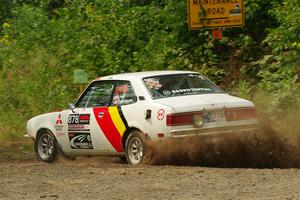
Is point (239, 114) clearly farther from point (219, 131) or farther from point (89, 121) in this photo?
point (89, 121)

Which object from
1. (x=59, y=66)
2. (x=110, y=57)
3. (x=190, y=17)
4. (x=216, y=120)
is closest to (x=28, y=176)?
(x=216, y=120)

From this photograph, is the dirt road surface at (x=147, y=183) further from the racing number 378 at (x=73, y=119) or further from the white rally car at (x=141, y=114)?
the racing number 378 at (x=73, y=119)

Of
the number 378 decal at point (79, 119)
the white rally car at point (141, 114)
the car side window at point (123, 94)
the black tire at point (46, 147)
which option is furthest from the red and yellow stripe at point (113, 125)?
the black tire at point (46, 147)

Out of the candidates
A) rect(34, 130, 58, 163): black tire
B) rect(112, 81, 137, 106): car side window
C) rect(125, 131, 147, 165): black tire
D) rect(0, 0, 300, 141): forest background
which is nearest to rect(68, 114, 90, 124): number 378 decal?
rect(112, 81, 137, 106): car side window

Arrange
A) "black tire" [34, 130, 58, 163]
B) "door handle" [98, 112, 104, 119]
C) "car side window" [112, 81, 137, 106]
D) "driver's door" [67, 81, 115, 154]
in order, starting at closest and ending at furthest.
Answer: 1. "car side window" [112, 81, 137, 106]
2. "door handle" [98, 112, 104, 119]
3. "driver's door" [67, 81, 115, 154]
4. "black tire" [34, 130, 58, 163]

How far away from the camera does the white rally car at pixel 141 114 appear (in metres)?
11.3

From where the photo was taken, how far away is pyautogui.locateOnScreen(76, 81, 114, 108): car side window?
1252cm

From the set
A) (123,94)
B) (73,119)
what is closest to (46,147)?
(73,119)

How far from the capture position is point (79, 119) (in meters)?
12.8

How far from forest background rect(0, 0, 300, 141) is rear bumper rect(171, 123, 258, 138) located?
3.43 meters

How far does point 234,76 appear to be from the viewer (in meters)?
17.9

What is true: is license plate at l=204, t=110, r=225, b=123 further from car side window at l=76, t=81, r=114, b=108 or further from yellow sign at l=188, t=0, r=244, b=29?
yellow sign at l=188, t=0, r=244, b=29

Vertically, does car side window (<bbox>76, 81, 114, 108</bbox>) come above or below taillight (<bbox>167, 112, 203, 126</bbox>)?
above

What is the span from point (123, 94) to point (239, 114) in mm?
1864
